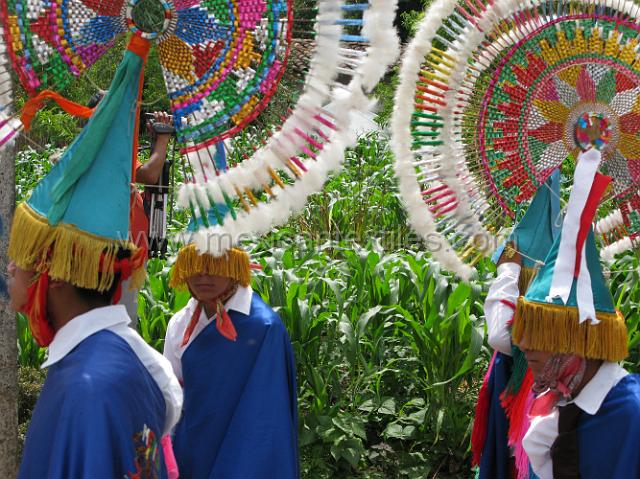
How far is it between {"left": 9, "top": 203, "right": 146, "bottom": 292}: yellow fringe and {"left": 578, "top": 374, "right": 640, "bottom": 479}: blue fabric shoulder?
4.88 ft

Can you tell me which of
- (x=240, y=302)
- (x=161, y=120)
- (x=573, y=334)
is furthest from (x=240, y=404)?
(x=573, y=334)

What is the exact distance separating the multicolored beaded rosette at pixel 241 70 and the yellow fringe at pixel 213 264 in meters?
1.15

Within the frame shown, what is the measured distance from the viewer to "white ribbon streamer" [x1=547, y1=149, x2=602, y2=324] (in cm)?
250

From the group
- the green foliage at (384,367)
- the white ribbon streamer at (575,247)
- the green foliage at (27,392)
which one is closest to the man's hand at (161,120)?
the white ribbon streamer at (575,247)

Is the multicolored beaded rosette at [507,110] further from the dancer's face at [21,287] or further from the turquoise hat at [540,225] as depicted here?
the dancer's face at [21,287]

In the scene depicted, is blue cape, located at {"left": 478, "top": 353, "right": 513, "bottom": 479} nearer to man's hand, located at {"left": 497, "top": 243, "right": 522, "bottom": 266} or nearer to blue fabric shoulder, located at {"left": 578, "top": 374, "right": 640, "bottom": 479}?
man's hand, located at {"left": 497, "top": 243, "right": 522, "bottom": 266}

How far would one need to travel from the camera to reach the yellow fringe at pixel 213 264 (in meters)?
3.51

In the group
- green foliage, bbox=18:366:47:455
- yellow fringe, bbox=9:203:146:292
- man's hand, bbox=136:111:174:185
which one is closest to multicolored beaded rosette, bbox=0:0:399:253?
yellow fringe, bbox=9:203:146:292

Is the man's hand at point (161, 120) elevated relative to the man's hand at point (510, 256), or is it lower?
elevated

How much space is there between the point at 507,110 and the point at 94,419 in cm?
170

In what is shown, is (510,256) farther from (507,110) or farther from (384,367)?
(384,367)

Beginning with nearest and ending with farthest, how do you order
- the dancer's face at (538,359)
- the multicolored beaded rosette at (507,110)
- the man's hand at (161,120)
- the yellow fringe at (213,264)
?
1. the dancer's face at (538,359)
2. the multicolored beaded rosette at (507,110)
3. the man's hand at (161,120)
4. the yellow fringe at (213,264)

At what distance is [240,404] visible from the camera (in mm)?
3449

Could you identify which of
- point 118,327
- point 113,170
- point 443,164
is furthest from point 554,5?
point 118,327
